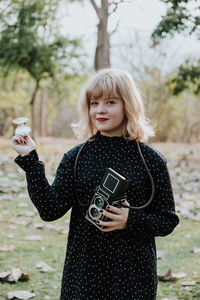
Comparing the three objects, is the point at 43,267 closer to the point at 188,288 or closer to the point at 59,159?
the point at 188,288

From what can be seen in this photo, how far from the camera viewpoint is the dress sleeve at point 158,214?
5.50 feet

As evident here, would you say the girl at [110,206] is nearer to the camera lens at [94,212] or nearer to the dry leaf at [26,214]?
the camera lens at [94,212]

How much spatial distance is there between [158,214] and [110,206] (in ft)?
0.88

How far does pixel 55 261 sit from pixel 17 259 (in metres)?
0.30

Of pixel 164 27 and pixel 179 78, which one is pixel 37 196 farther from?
pixel 179 78

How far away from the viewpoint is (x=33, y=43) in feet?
36.4

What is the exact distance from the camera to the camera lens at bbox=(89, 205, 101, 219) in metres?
1.58

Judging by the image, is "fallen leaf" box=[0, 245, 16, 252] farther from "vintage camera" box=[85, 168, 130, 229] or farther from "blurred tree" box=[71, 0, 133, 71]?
"blurred tree" box=[71, 0, 133, 71]

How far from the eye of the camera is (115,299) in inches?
65.6

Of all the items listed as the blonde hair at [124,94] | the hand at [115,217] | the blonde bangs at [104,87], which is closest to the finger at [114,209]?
the hand at [115,217]

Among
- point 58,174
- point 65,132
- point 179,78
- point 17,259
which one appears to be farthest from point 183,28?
point 65,132

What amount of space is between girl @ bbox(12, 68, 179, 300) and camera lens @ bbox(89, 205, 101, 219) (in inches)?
0.8

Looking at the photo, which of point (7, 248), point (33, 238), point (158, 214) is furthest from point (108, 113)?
point (33, 238)

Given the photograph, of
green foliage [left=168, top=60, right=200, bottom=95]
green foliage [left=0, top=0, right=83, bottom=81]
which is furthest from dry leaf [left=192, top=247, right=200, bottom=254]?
green foliage [left=0, top=0, right=83, bottom=81]
